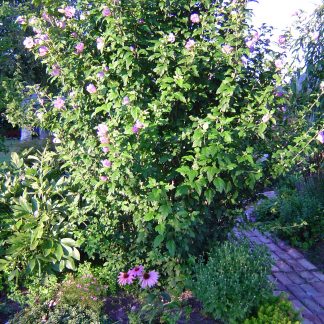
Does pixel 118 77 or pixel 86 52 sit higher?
pixel 86 52

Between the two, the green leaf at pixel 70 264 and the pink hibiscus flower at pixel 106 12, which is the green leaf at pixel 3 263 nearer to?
the green leaf at pixel 70 264

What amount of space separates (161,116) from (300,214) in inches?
103

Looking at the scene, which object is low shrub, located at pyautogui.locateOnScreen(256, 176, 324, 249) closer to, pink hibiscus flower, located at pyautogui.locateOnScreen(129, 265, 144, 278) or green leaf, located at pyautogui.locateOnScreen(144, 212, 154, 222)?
pink hibiscus flower, located at pyautogui.locateOnScreen(129, 265, 144, 278)

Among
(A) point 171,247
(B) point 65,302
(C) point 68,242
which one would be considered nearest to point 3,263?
(C) point 68,242

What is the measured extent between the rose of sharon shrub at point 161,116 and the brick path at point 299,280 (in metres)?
0.86

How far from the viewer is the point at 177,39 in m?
2.96

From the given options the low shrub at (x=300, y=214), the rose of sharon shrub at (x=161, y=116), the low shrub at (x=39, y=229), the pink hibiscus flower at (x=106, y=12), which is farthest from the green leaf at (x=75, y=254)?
the low shrub at (x=300, y=214)

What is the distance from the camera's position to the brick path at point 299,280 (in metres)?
3.12

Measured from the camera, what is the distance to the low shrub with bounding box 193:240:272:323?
262 cm

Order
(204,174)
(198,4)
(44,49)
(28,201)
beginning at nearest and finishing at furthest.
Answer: (204,174)
(44,49)
(198,4)
(28,201)

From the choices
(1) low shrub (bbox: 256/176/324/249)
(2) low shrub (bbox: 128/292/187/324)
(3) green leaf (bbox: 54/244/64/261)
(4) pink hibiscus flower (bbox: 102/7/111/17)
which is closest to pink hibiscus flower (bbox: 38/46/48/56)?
(4) pink hibiscus flower (bbox: 102/7/111/17)

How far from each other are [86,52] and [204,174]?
1.42 m

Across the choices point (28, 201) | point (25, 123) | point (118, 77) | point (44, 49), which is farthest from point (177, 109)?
point (25, 123)

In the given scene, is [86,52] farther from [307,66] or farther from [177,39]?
[307,66]
